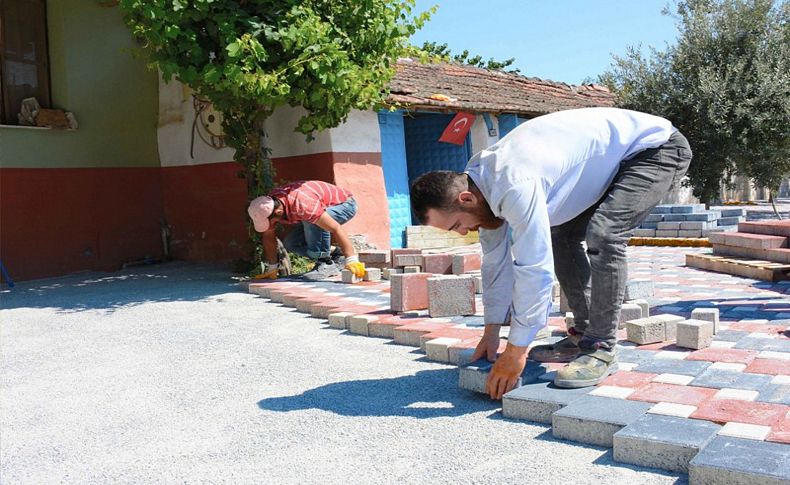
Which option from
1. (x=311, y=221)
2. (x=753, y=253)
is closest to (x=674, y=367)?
(x=311, y=221)

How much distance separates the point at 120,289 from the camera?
27.1ft

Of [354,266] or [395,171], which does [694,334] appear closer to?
[354,266]

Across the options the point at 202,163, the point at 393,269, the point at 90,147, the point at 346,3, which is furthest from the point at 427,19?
the point at 90,147

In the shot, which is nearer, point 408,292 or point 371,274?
point 408,292

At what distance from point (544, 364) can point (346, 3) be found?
5220 mm

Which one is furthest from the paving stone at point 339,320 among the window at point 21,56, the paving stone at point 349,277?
the window at point 21,56

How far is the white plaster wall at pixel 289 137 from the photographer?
9477 millimetres

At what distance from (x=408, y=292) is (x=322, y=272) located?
2613mm

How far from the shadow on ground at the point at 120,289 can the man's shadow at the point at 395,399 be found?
3.79 m

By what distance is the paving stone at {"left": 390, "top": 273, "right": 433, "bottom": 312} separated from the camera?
538 cm

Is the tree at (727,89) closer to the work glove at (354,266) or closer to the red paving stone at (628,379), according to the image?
the work glove at (354,266)

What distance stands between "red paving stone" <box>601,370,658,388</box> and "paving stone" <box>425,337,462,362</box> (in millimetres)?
1081

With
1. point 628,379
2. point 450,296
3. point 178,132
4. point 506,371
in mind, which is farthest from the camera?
point 178,132

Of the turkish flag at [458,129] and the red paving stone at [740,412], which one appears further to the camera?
the turkish flag at [458,129]
